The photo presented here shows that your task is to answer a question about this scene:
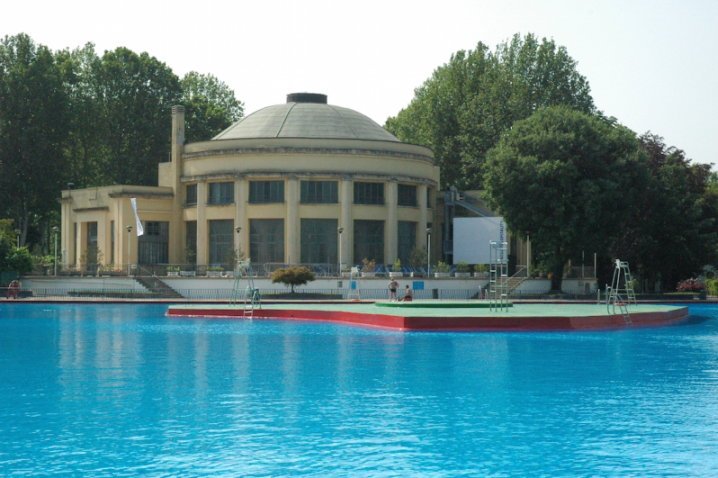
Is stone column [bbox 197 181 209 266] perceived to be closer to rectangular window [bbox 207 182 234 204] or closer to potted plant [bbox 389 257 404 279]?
rectangular window [bbox 207 182 234 204]

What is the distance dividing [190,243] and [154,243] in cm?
321

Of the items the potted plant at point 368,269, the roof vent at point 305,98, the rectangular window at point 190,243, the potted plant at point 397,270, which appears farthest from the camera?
the roof vent at point 305,98

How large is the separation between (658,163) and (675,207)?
5697 millimetres

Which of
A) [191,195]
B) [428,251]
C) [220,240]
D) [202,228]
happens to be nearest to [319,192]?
[220,240]

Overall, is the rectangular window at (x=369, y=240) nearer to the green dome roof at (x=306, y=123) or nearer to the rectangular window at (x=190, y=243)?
the green dome roof at (x=306, y=123)

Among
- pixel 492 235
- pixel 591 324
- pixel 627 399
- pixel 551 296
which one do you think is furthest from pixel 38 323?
pixel 492 235

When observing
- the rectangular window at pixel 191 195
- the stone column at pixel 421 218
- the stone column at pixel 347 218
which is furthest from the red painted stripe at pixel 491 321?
the rectangular window at pixel 191 195

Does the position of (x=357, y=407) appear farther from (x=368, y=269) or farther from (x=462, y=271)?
(x=462, y=271)

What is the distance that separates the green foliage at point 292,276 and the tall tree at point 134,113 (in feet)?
116

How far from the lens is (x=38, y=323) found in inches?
1816

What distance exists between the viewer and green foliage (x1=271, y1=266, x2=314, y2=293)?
68.9 m

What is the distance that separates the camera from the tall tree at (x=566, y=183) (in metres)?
70.0

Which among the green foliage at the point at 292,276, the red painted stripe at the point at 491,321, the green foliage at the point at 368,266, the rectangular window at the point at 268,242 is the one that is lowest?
the red painted stripe at the point at 491,321

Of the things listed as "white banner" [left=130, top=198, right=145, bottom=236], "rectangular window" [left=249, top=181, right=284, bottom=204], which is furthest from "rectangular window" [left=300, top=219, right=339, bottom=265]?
"white banner" [left=130, top=198, right=145, bottom=236]
